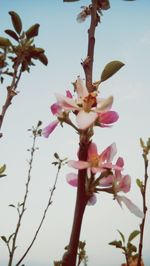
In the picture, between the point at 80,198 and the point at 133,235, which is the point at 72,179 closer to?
the point at 80,198

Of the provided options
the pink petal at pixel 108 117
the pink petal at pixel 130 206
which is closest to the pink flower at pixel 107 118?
the pink petal at pixel 108 117

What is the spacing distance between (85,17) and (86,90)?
0.83 metres

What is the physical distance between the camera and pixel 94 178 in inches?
32.0

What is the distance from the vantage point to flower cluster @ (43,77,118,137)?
88 cm

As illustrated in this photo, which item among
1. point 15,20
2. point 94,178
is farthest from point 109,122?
point 15,20

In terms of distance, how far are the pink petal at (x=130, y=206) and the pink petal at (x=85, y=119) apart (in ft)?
0.80

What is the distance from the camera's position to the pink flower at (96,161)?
765 millimetres

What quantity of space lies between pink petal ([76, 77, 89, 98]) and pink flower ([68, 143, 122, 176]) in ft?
0.55

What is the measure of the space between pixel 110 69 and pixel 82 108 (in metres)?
0.16

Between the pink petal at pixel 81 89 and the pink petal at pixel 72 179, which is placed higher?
the pink petal at pixel 81 89

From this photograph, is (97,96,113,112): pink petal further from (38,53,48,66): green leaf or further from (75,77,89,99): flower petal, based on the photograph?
(38,53,48,66): green leaf

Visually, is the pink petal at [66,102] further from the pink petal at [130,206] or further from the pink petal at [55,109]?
the pink petal at [130,206]

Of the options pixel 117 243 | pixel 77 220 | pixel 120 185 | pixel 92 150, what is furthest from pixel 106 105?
pixel 117 243

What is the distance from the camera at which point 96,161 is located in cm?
85
